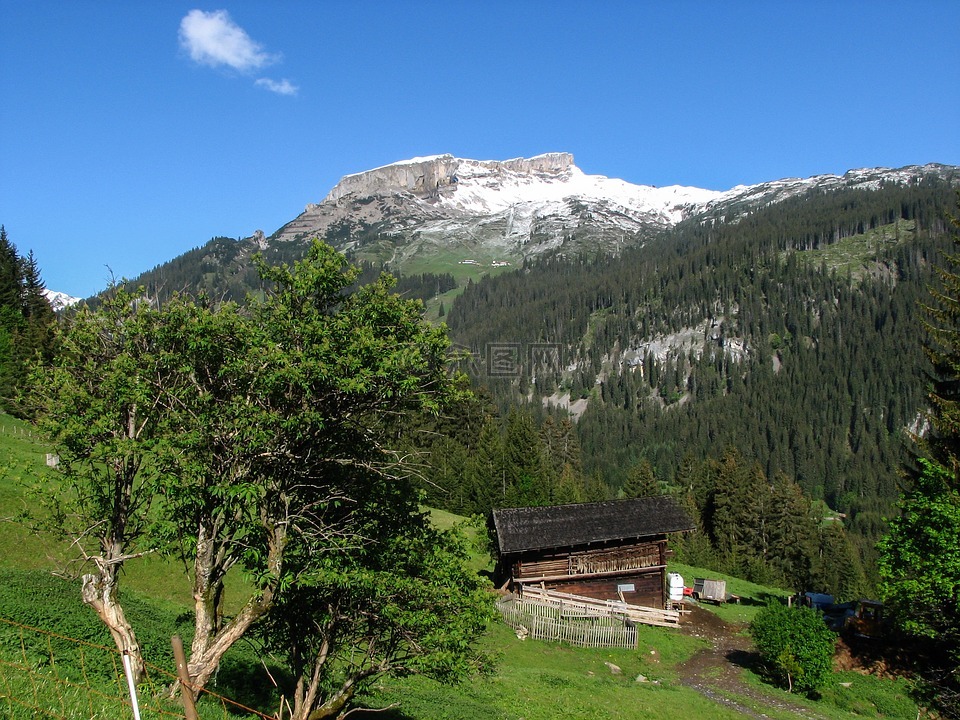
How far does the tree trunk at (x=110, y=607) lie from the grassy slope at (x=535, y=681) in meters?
2.63

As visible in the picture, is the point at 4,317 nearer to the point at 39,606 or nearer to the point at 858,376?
the point at 39,606

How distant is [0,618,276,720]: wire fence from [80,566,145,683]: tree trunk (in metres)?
0.35


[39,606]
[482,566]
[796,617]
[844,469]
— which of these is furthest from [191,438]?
[844,469]

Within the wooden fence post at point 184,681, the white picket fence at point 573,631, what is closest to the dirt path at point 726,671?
the white picket fence at point 573,631

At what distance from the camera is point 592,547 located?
41.5 m

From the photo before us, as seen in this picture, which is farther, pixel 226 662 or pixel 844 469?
pixel 844 469

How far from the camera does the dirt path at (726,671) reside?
25938 millimetres

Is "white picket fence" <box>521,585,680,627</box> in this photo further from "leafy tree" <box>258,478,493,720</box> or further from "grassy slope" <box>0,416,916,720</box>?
"leafy tree" <box>258,478,493,720</box>

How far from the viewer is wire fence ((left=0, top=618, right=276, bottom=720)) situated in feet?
30.6

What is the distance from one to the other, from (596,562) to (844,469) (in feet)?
503

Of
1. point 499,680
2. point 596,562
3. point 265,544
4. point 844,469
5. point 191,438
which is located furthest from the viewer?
point 844,469

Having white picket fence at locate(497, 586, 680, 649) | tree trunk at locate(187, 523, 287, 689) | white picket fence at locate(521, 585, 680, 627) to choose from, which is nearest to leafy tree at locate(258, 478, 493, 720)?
tree trunk at locate(187, 523, 287, 689)

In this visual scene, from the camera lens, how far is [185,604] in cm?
2380

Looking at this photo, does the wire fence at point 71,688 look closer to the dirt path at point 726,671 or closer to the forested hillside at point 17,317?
the dirt path at point 726,671
